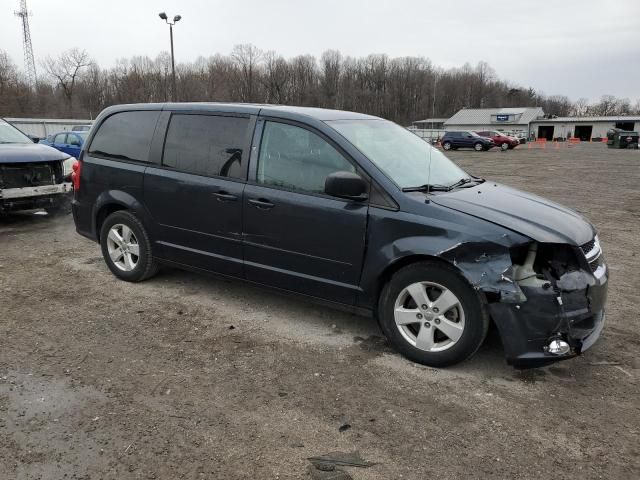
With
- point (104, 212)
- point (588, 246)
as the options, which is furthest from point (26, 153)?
point (588, 246)

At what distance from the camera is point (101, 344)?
13.3ft

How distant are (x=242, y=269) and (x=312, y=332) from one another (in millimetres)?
846

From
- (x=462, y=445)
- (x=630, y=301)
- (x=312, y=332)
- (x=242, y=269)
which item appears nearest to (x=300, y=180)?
(x=242, y=269)

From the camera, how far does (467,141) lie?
A: 41031 millimetres

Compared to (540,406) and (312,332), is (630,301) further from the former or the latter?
(312,332)

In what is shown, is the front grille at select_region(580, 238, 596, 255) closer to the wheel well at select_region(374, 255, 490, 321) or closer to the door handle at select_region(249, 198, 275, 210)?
the wheel well at select_region(374, 255, 490, 321)

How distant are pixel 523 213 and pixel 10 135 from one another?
900 centimetres

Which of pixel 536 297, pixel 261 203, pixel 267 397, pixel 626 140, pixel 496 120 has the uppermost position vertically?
pixel 496 120

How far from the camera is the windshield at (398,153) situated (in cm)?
409

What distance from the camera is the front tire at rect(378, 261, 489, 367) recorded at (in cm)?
352

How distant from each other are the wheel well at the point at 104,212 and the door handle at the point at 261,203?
184 centimetres

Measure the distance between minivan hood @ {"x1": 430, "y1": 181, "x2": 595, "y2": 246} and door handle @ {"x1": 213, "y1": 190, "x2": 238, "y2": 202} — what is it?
1712mm

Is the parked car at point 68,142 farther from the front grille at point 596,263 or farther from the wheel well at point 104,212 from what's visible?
the front grille at point 596,263

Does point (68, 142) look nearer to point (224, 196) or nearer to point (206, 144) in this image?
point (206, 144)
